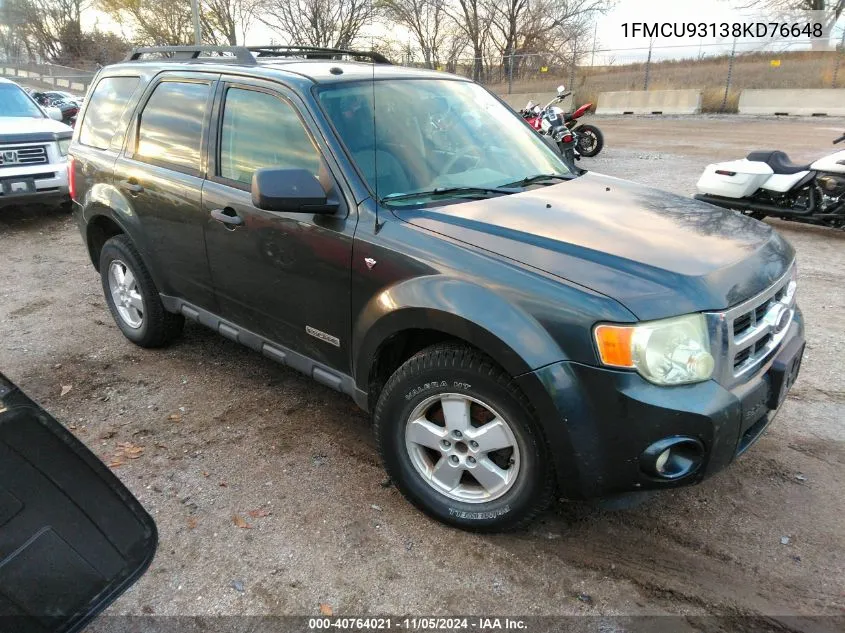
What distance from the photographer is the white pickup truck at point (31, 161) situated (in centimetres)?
809

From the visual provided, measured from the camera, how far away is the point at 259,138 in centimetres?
331

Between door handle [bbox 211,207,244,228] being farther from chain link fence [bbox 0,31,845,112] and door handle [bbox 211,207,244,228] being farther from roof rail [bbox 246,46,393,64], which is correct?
chain link fence [bbox 0,31,845,112]

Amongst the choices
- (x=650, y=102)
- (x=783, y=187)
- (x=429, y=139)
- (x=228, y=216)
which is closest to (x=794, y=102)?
(x=650, y=102)

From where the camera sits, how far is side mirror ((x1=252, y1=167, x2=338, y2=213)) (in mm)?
2691

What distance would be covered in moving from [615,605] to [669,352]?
0.98 meters

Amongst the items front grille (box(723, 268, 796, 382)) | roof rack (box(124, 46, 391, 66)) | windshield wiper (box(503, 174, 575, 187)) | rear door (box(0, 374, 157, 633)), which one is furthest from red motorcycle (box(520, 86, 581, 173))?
rear door (box(0, 374, 157, 633))

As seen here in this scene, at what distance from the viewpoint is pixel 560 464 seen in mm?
2355

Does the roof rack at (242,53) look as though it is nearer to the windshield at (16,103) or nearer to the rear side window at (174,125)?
the rear side window at (174,125)

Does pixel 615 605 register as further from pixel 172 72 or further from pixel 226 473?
pixel 172 72

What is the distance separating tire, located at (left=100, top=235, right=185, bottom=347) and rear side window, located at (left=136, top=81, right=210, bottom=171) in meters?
0.71

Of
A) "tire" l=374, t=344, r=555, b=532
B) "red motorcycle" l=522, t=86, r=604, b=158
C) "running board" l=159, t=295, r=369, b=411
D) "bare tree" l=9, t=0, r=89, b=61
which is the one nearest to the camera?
"tire" l=374, t=344, r=555, b=532

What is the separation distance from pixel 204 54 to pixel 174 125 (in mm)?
779

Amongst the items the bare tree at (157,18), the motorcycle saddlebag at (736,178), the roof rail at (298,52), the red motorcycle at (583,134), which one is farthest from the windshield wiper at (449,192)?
the bare tree at (157,18)

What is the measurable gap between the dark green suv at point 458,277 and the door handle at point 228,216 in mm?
10
